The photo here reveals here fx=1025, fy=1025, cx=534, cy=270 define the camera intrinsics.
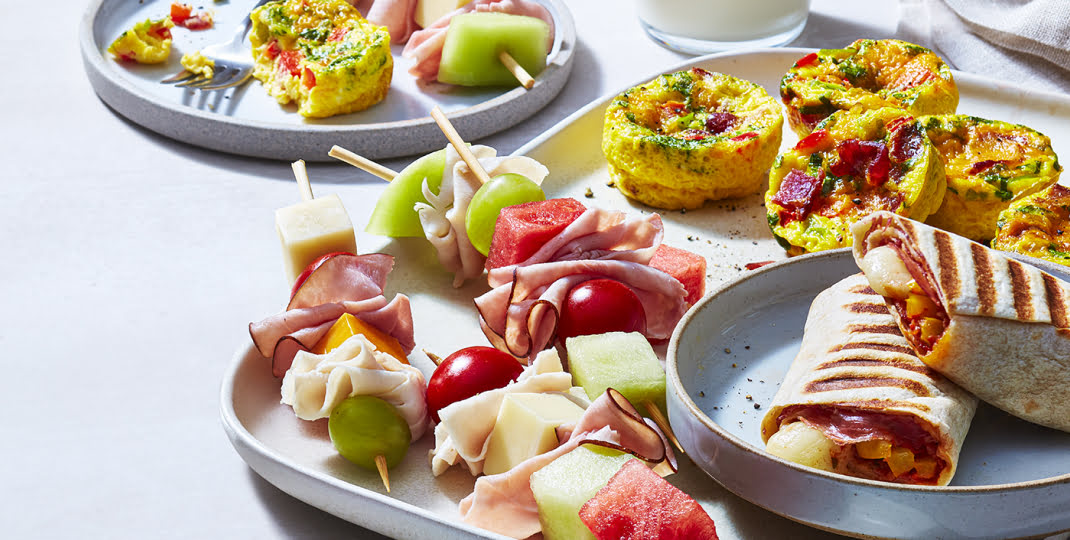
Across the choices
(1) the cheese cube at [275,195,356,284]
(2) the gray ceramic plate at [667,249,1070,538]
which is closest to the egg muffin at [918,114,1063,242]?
(2) the gray ceramic plate at [667,249,1070,538]

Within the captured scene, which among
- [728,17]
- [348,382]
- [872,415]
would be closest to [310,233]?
[348,382]

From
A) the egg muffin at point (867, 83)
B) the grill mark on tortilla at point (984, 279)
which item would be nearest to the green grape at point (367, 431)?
the grill mark on tortilla at point (984, 279)

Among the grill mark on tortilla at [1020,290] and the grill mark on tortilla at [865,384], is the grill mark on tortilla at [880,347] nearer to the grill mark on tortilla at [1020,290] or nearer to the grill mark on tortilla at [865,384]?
the grill mark on tortilla at [865,384]

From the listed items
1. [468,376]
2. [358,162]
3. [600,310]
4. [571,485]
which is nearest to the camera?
[571,485]

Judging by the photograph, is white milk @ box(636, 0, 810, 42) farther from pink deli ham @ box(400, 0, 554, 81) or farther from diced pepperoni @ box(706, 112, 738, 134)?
diced pepperoni @ box(706, 112, 738, 134)

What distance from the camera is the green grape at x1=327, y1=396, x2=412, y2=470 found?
2350 millimetres

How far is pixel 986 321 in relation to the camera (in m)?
2.17

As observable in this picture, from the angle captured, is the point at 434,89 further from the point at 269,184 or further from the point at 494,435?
the point at 494,435

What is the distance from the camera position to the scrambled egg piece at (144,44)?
462 cm

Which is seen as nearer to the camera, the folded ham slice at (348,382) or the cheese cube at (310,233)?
the folded ham slice at (348,382)

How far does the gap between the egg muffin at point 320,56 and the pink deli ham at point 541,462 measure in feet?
7.61

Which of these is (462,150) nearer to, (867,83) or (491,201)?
(491,201)

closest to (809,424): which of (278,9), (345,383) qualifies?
(345,383)

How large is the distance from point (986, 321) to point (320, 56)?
2989mm
